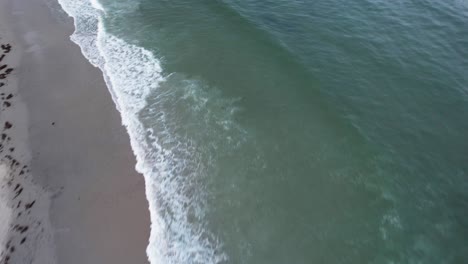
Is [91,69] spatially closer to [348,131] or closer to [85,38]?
[85,38]

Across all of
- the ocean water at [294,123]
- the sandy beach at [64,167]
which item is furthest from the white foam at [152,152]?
the sandy beach at [64,167]

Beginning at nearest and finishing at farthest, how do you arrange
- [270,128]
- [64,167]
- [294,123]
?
[64,167] < [270,128] < [294,123]

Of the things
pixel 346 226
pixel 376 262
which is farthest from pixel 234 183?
pixel 376 262

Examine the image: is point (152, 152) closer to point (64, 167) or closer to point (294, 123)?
point (64, 167)

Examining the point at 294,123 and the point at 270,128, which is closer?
the point at 270,128

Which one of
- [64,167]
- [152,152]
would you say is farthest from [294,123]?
[64,167]

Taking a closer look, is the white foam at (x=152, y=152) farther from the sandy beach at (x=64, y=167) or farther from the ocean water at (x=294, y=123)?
the sandy beach at (x=64, y=167)
